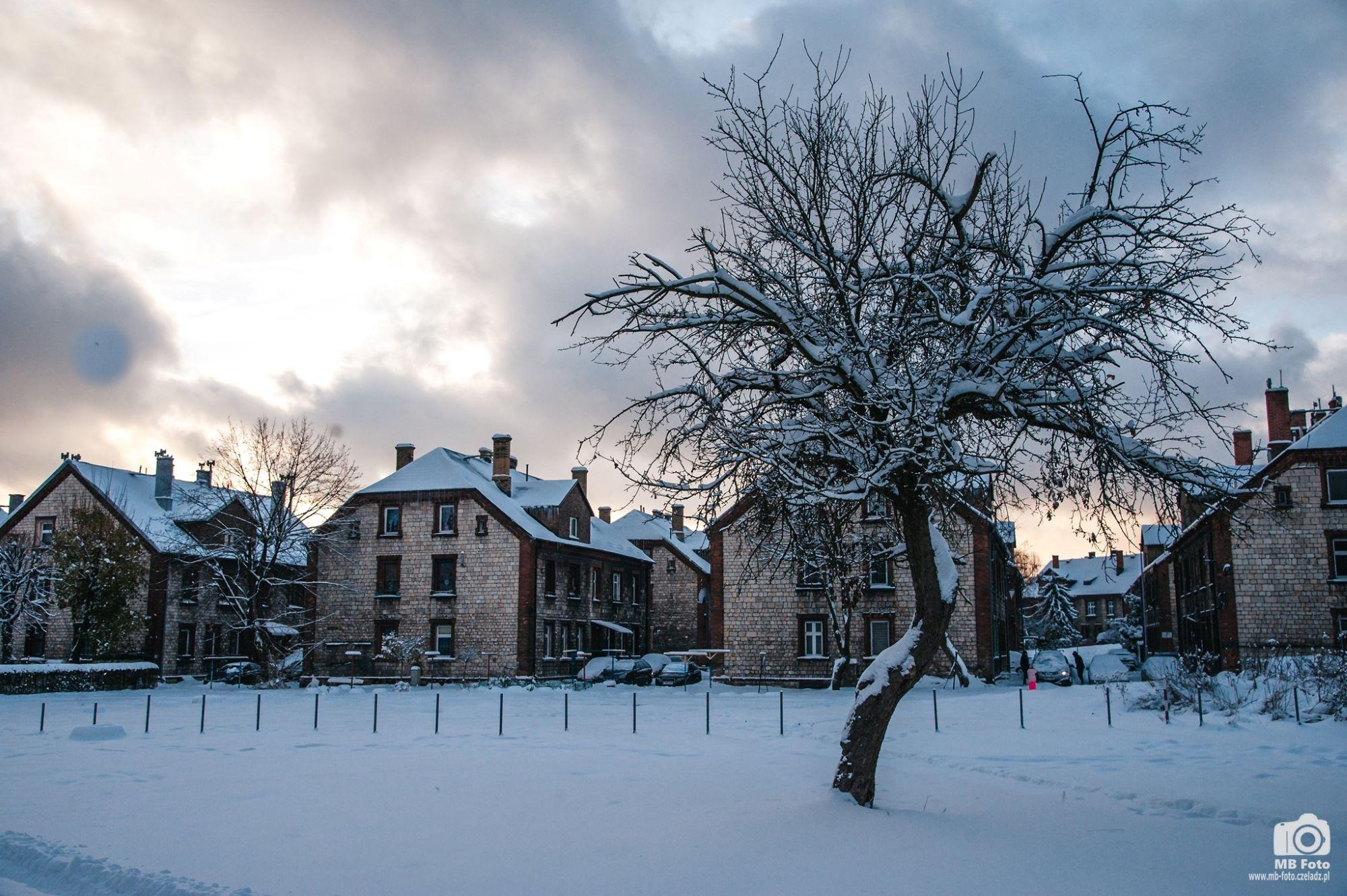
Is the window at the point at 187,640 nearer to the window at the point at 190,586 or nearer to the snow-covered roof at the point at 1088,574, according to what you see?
the window at the point at 190,586

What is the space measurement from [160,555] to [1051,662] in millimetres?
38367

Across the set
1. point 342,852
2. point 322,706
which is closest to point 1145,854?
point 342,852

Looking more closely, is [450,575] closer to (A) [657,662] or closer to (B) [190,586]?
(A) [657,662]

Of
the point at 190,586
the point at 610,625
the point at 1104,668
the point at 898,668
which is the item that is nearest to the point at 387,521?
the point at 190,586

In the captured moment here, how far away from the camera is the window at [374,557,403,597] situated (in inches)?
1679

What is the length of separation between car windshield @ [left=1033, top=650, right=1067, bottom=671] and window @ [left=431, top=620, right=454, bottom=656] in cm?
2370

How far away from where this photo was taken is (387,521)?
4353cm

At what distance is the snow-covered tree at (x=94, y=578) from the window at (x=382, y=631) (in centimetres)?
985

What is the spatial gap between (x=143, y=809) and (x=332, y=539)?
33.0 metres

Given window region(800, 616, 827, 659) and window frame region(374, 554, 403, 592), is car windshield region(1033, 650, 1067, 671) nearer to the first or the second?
window region(800, 616, 827, 659)

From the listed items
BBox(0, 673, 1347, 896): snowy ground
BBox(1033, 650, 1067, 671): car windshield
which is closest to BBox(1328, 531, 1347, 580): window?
BBox(1033, 650, 1067, 671): car windshield

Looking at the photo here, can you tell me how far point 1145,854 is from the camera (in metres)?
8.48

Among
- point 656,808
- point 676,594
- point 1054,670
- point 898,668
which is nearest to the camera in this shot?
point 898,668

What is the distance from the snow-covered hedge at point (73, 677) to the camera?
3359 cm
